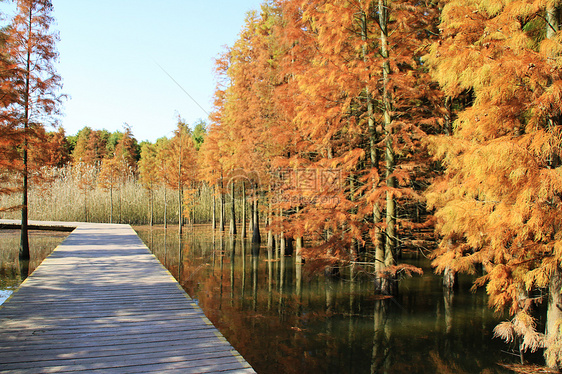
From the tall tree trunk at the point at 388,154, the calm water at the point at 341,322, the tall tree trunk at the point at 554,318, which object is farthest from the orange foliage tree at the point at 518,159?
the tall tree trunk at the point at 388,154

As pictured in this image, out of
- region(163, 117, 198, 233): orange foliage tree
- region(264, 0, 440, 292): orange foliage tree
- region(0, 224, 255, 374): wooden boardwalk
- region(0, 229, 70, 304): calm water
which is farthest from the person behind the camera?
region(163, 117, 198, 233): orange foliage tree

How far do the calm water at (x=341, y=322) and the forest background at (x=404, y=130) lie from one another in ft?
2.68

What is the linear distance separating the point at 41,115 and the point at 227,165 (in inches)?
357

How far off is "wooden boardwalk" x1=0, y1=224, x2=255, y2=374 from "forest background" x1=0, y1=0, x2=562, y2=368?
4153 millimetres

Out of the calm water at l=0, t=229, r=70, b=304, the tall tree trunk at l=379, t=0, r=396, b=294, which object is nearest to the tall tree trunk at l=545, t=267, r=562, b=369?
the tall tree trunk at l=379, t=0, r=396, b=294

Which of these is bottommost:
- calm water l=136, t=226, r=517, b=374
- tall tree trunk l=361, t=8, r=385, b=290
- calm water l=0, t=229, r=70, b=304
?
calm water l=136, t=226, r=517, b=374

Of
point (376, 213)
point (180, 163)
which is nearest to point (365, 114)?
point (376, 213)

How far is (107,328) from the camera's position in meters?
5.45

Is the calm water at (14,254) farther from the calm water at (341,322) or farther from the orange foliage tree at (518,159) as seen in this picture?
the orange foliage tree at (518,159)

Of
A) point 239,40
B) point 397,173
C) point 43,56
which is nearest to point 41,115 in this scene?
point 43,56

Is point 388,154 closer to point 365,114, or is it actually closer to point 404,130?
point 404,130

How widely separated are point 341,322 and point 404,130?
468 centimetres

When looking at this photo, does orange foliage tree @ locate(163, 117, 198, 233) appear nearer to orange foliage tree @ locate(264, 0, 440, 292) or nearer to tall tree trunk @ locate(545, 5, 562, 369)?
orange foliage tree @ locate(264, 0, 440, 292)

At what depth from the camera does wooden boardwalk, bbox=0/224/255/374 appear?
4297 millimetres
